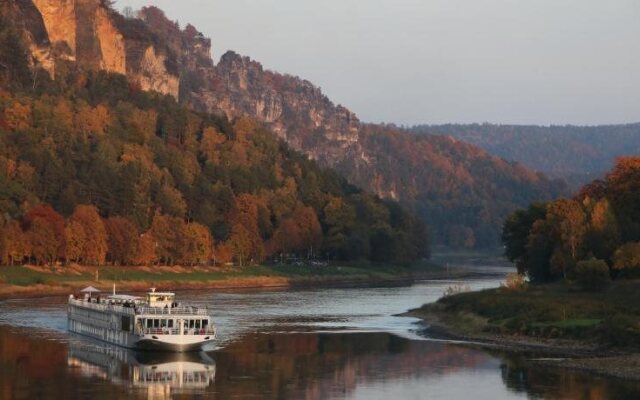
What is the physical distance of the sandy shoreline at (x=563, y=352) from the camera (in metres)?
79.7

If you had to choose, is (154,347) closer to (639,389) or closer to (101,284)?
(639,389)

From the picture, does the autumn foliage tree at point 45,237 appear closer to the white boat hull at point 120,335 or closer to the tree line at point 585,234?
the white boat hull at point 120,335

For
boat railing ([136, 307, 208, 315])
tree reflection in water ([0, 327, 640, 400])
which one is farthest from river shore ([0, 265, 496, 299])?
boat railing ([136, 307, 208, 315])

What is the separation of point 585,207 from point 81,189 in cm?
8968

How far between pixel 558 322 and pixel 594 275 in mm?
17517

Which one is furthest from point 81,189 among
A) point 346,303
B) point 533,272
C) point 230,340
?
point 230,340

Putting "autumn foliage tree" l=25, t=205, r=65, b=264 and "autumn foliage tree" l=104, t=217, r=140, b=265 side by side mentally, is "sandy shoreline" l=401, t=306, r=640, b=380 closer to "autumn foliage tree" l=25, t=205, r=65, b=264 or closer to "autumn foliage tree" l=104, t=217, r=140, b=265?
"autumn foliage tree" l=25, t=205, r=65, b=264

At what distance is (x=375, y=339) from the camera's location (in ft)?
334

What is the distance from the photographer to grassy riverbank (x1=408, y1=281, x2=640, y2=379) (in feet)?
282

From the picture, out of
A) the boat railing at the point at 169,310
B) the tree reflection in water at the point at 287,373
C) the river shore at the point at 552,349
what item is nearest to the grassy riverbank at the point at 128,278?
the tree reflection in water at the point at 287,373

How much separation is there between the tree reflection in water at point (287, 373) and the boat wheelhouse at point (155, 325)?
113 centimetres

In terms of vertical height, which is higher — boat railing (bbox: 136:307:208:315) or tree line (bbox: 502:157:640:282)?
tree line (bbox: 502:157:640:282)

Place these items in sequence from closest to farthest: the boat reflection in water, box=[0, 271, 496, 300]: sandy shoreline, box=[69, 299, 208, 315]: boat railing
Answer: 1. the boat reflection in water
2. box=[69, 299, 208, 315]: boat railing
3. box=[0, 271, 496, 300]: sandy shoreline

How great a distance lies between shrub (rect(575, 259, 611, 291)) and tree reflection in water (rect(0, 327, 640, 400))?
2042 centimetres
